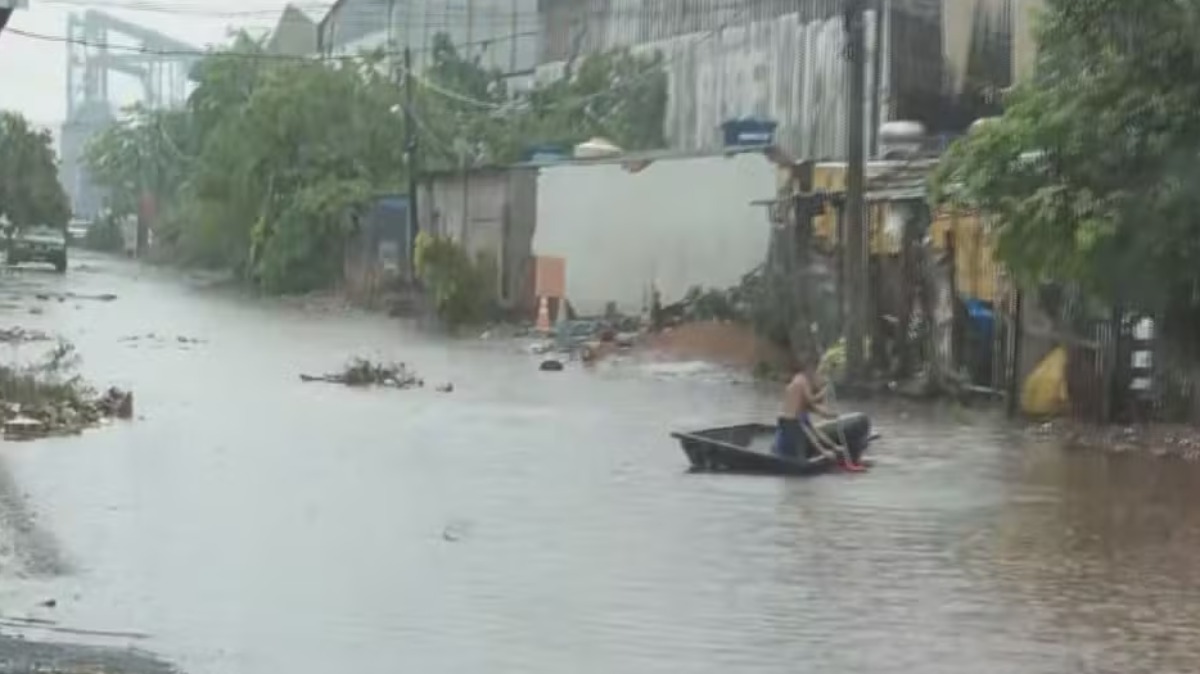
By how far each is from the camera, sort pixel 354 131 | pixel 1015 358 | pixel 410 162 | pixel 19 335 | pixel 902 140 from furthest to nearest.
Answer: pixel 354 131 → pixel 410 162 → pixel 902 140 → pixel 19 335 → pixel 1015 358

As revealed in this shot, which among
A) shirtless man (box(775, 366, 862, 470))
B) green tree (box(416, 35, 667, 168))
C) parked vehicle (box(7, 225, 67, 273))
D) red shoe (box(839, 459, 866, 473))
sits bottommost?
red shoe (box(839, 459, 866, 473))

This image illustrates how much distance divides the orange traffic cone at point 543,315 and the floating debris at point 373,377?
13.0 m

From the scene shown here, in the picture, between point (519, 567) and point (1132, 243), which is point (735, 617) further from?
point (1132, 243)

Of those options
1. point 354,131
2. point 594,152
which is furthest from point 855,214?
point 354,131

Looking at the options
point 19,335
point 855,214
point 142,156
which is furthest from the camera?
point 142,156

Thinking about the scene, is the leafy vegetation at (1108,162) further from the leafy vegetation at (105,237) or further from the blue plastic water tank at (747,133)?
the leafy vegetation at (105,237)

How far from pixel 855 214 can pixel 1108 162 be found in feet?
22.5

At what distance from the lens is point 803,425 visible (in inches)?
648

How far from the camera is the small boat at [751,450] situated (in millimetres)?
16438

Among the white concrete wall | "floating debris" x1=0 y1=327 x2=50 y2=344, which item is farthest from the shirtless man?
"floating debris" x1=0 y1=327 x2=50 y2=344

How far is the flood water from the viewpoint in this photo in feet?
31.8

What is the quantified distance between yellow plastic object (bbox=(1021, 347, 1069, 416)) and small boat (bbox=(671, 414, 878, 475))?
459cm

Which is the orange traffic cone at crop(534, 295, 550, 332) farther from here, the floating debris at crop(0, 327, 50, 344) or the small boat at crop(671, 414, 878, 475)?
the small boat at crop(671, 414, 878, 475)

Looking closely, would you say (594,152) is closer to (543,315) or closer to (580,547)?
(543,315)
